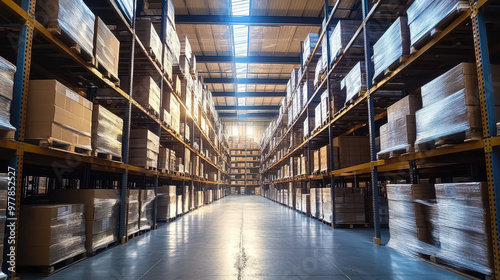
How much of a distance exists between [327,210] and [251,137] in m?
24.4

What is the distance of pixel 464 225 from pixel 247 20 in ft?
32.4

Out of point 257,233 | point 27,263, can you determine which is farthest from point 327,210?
point 27,263

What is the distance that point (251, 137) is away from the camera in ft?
103

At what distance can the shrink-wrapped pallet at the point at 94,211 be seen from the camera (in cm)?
402

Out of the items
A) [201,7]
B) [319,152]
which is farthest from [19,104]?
[201,7]

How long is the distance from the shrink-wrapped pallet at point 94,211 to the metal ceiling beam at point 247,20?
8.26 metres

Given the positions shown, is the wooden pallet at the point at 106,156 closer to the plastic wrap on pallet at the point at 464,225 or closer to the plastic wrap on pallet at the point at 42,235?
the plastic wrap on pallet at the point at 42,235

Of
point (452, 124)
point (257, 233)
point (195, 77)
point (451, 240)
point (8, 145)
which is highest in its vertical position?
point (195, 77)

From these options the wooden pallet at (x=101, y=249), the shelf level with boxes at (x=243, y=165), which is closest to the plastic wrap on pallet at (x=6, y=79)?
the wooden pallet at (x=101, y=249)

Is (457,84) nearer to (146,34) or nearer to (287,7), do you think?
(146,34)

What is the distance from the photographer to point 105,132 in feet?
14.4

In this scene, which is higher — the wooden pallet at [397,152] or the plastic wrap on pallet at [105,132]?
the plastic wrap on pallet at [105,132]

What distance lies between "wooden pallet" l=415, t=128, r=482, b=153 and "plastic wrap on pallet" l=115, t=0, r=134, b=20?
487 centimetres

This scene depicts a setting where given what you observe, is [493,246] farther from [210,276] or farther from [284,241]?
[284,241]
